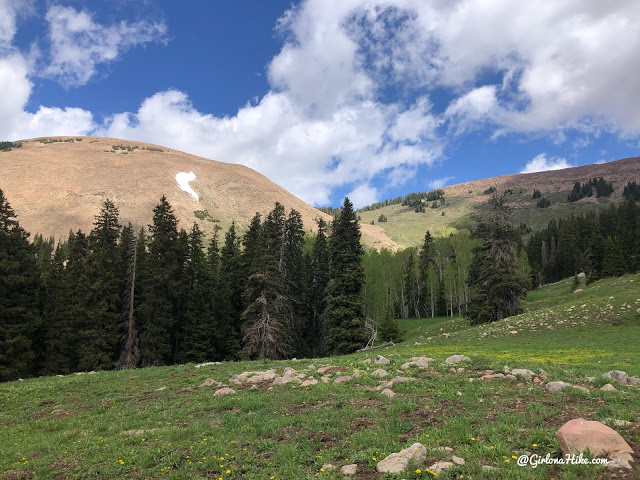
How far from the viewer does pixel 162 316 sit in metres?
39.4

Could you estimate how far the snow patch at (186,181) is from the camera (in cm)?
14170

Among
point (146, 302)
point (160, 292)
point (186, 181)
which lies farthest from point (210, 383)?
point (186, 181)

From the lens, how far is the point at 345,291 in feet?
132

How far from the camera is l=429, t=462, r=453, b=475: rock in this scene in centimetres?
625

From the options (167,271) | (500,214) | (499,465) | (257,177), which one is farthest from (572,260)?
(257,177)

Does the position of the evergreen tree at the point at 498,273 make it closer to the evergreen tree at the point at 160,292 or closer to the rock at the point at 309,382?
the rock at the point at 309,382

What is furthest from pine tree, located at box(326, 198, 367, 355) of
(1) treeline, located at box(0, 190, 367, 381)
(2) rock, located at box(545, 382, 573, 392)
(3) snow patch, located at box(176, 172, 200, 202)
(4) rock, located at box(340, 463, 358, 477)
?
(3) snow patch, located at box(176, 172, 200, 202)

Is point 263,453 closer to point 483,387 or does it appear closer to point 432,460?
point 432,460

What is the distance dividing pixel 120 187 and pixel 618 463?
151851 millimetres

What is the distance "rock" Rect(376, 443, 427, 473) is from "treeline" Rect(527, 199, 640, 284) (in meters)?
65.7

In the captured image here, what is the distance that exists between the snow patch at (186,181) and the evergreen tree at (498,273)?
11780 centimetres

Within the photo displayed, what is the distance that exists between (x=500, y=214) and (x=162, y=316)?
4012 cm

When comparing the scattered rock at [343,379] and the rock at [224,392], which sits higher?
the scattered rock at [343,379]

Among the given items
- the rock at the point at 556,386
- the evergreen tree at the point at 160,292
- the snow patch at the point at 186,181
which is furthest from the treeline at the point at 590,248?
the snow patch at the point at 186,181
